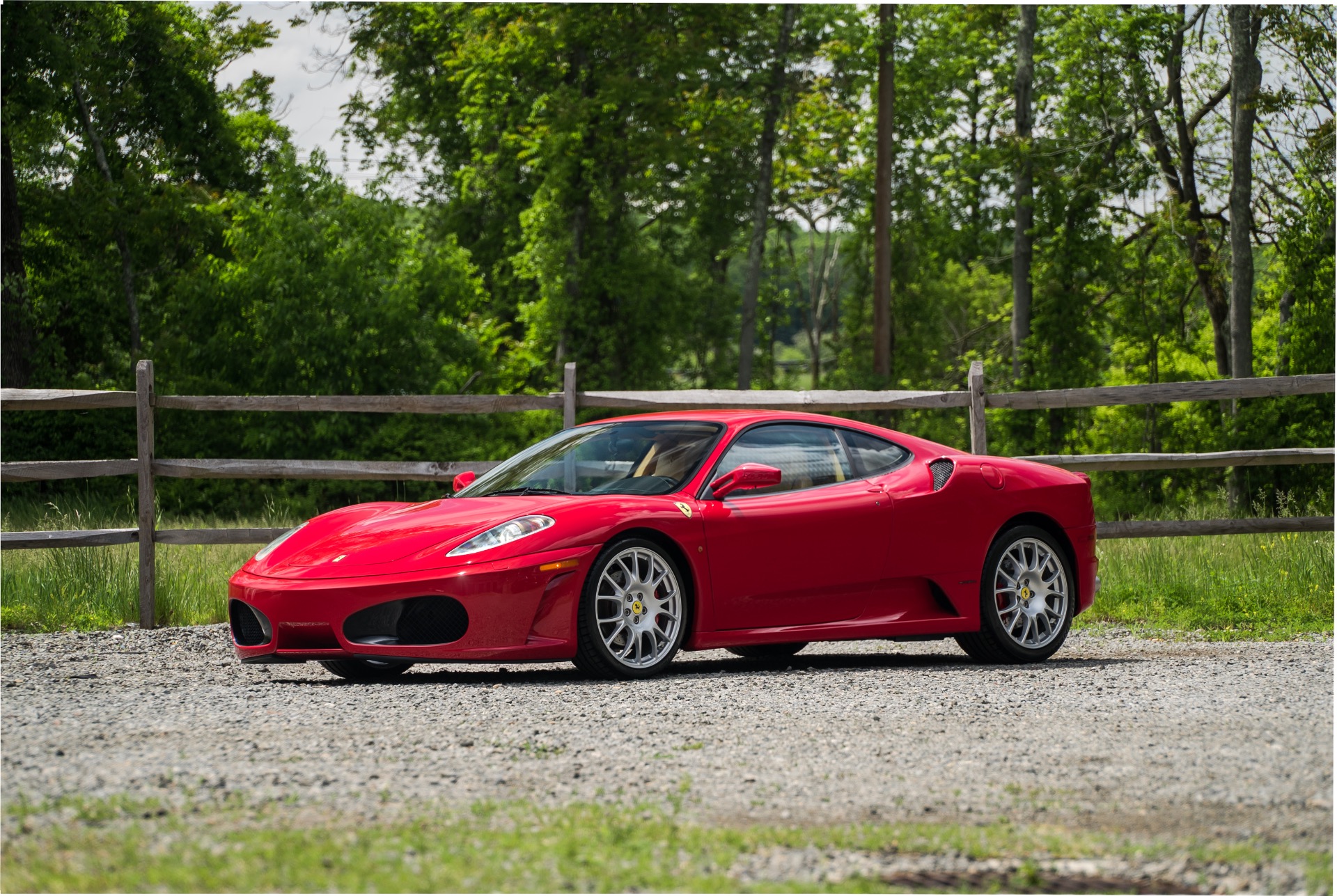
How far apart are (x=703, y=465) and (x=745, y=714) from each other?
2002 millimetres

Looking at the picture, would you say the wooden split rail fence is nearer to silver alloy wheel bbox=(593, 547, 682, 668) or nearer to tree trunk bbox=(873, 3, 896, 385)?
silver alloy wheel bbox=(593, 547, 682, 668)

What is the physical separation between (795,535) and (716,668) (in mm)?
884

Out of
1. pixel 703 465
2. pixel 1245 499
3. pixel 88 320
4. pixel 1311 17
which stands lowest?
pixel 1245 499

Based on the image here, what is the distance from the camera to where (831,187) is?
44.9 m

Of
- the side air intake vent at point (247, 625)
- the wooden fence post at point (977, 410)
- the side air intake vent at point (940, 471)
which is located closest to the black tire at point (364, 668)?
the side air intake vent at point (247, 625)

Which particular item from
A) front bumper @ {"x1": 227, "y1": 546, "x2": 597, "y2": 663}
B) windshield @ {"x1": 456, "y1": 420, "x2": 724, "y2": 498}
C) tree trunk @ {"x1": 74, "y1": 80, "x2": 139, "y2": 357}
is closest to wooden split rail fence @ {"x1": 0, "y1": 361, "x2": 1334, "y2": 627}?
windshield @ {"x1": 456, "y1": 420, "x2": 724, "y2": 498}

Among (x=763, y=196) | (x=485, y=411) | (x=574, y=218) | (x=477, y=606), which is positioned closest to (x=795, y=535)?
(x=477, y=606)

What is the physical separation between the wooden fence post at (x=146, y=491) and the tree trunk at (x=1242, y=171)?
1541cm

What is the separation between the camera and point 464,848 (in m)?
3.57

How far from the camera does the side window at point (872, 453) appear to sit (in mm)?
7902

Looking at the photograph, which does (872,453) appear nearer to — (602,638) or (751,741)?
(602,638)

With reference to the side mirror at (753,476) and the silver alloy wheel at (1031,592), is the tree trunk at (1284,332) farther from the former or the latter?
the side mirror at (753,476)

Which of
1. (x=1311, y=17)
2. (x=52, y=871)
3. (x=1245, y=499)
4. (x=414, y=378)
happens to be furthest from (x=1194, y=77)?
(x=52, y=871)

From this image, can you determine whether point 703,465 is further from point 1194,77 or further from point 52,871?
point 1194,77
